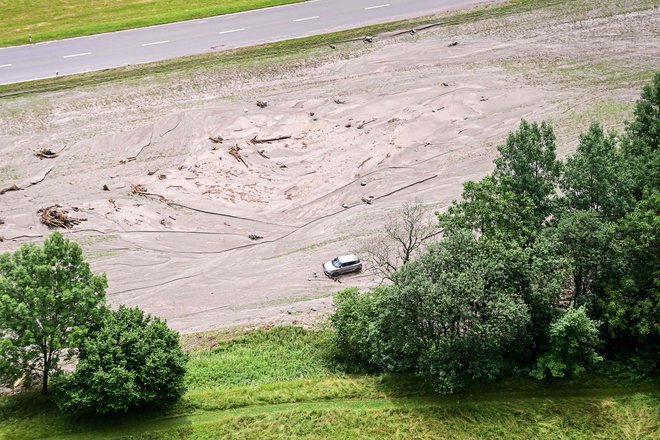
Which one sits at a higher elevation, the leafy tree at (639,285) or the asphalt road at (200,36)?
the asphalt road at (200,36)

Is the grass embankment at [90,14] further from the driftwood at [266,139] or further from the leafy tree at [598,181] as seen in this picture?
the leafy tree at [598,181]

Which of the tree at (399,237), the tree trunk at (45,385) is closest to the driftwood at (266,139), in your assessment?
the tree at (399,237)

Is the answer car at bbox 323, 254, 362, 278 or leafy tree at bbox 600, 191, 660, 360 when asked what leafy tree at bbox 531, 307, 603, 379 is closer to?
leafy tree at bbox 600, 191, 660, 360

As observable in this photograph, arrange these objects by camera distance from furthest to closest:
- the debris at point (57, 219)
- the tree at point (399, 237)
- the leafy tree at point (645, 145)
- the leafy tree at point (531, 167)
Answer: the debris at point (57, 219), the tree at point (399, 237), the leafy tree at point (645, 145), the leafy tree at point (531, 167)

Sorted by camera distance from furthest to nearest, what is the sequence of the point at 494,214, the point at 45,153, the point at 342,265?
the point at 45,153, the point at 342,265, the point at 494,214

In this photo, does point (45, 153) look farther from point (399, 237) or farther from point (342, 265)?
point (399, 237)

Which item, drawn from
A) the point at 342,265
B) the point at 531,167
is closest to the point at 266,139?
the point at 342,265
